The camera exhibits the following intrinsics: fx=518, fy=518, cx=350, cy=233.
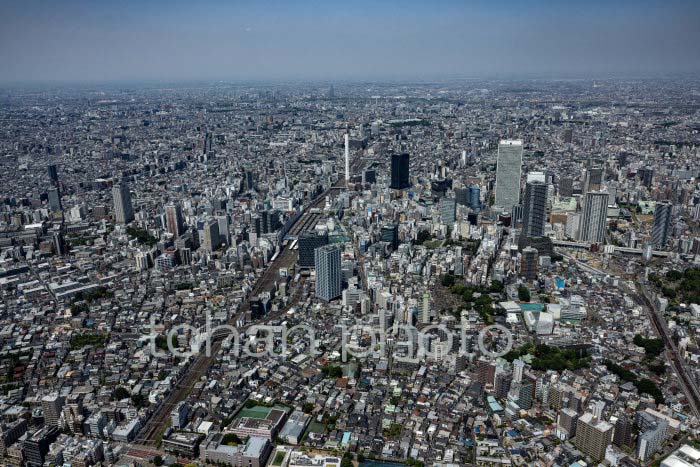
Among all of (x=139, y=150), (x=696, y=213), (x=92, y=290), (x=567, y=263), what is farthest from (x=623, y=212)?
(x=139, y=150)

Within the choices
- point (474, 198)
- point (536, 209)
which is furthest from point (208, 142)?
point (536, 209)

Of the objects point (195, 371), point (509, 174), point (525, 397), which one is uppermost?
point (509, 174)

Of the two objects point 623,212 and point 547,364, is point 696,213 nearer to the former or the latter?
point 623,212

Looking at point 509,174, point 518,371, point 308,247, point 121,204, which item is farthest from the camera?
point 509,174

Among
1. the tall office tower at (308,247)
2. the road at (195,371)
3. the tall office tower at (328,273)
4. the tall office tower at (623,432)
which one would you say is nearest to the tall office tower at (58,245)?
the road at (195,371)

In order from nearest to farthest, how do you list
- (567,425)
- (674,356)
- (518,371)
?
(567,425) < (518,371) < (674,356)

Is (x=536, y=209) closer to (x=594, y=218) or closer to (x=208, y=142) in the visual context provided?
(x=594, y=218)
